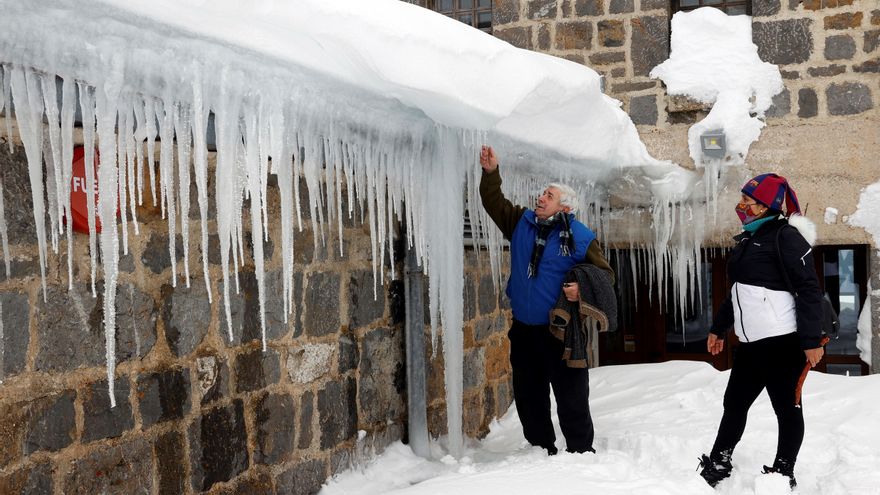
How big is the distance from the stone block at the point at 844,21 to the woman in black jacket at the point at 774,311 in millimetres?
2630

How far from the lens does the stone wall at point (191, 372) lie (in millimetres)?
2270

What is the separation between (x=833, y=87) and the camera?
5.56m

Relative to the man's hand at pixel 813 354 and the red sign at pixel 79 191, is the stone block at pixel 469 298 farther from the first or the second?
the red sign at pixel 79 191

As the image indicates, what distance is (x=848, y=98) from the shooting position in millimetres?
5543

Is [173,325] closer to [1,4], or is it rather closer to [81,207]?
[81,207]

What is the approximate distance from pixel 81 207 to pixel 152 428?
746 millimetres

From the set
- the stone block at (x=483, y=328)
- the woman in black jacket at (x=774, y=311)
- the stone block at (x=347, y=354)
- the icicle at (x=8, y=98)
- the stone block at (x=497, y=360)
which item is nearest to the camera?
the icicle at (x=8, y=98)

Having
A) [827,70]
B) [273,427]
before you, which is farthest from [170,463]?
[827,70]

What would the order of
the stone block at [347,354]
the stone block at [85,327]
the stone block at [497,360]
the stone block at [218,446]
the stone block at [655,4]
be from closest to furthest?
the stone block at [85,327] < the stone block at [218,446] < the stone block at [347,354] < the stone block at [497,360] < the stone block at [655,4]

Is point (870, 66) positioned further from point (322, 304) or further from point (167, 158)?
point (167, 158)

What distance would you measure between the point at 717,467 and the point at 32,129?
9.48 feet

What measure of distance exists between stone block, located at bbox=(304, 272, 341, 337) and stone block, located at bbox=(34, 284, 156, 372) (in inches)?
33.6

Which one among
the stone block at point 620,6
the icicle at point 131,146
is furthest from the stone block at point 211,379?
the stone block at point 620,6

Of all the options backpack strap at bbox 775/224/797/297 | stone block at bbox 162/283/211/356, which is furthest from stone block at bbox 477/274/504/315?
stone block at bbox 162/283/211/356
